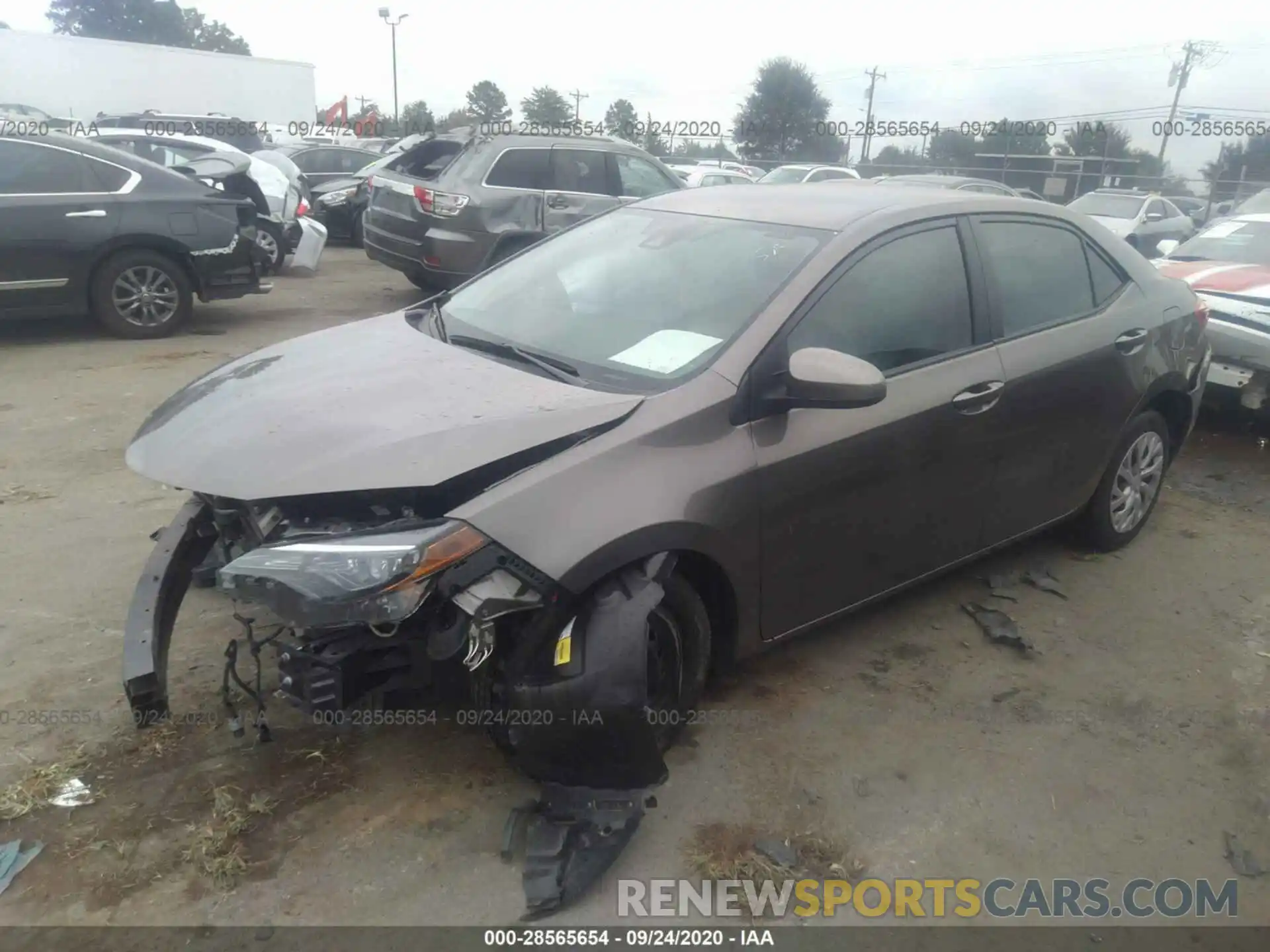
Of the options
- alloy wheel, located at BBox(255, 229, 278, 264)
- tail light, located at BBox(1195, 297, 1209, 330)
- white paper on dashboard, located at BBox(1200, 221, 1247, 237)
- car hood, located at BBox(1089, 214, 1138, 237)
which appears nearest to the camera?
tail light, located at BBox(1195, 297, 1209, 330)

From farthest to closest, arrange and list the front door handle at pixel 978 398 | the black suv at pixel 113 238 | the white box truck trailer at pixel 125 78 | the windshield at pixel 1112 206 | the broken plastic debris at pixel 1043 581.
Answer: the white box truck trailer at pixel 125 78, the windshield at pixel 1112 206, the black suv at pixel 113 238, the broken plastic debris at pixel 1043 581, the front door handle at pixel 978 398

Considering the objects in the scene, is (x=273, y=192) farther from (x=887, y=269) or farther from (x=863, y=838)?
Result: (x=863, y=838)

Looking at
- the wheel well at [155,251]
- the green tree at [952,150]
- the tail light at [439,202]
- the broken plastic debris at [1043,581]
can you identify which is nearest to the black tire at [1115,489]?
the broken plastic debris at [1043,581]

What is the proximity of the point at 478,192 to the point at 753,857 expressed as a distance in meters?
7.26

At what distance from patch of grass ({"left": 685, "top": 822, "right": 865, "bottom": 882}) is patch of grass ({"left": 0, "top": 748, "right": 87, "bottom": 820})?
1.77 meters

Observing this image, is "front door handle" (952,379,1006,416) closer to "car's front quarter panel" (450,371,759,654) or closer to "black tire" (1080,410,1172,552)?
"car's front quarter panel" (450,371,759,654)

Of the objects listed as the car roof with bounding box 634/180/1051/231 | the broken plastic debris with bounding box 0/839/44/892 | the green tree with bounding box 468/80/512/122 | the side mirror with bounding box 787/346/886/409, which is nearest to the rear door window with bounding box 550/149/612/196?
the car roof with bounding box 634/180/1051/231

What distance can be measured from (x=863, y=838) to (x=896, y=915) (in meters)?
0.26

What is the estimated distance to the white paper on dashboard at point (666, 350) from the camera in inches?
117

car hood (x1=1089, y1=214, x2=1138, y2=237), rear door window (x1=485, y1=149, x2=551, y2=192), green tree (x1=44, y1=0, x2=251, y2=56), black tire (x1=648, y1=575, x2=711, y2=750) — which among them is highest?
green tree (x1=44, y1=0, x2=251, y2=56)

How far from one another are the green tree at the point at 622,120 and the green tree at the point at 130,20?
33.4 m

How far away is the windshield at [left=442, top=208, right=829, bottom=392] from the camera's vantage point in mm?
3045

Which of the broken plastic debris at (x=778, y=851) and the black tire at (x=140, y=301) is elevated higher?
the black tire at (x=140, y=301)

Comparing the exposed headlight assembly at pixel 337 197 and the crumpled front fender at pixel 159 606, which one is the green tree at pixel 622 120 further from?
the crumpled front fender at pixel 159 606
